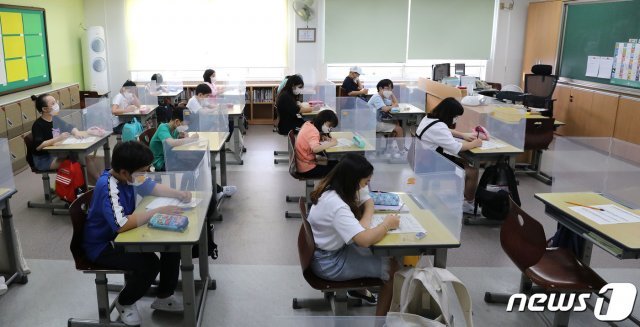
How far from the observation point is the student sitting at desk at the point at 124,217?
2.76 m

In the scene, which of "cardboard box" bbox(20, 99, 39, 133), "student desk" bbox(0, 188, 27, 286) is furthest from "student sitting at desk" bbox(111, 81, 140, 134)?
"student desk" bbox(0, 188, 27, 286)

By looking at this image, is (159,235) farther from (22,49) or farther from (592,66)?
(592,66)

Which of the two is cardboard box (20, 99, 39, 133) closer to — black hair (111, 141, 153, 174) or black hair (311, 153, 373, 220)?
black hair (111, 141, 153, 174)

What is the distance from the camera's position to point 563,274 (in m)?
2.93

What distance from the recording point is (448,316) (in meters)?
2.16

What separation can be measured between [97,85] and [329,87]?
4.42m

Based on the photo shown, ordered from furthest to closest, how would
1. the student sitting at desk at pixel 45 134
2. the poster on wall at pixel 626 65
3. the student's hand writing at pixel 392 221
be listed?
the poster on wall at pixel 626 65 → the student sitting at desk at pixel 45 134 → the student's hand writing at pixel 392 221

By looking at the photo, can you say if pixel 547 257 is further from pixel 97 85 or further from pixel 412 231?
pixel 97 85

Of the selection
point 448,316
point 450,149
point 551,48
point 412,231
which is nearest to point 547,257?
A: point 412,231

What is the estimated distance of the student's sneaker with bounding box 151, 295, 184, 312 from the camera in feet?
10.5

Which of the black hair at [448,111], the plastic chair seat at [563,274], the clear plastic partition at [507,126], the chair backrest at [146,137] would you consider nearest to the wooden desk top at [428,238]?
the plastic chair seat at [563,274]

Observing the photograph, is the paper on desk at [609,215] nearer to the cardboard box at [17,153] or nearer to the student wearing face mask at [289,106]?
the student wearing face mask at [289,106]

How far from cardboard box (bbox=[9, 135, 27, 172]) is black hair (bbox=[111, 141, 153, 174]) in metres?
4.31

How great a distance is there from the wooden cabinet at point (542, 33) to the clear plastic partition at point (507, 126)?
164 inches
